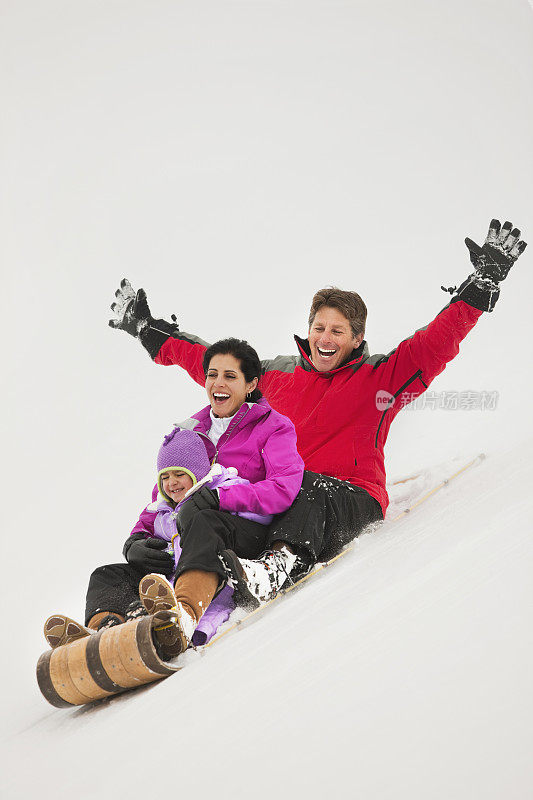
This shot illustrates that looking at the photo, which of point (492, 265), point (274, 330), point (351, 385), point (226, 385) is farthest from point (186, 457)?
point (274, 330)

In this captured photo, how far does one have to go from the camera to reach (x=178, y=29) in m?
6.09

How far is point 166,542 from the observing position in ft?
6.91

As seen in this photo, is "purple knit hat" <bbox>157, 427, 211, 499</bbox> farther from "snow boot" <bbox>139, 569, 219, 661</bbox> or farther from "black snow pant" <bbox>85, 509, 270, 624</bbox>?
"snow boot" <bbox>139, 569, 219, 661</bbox>

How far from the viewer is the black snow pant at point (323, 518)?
6.65 feet

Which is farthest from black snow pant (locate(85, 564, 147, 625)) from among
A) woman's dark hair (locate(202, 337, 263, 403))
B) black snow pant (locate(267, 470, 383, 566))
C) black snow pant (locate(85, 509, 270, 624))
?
woman's dark hair (locate(202, 337, 263, 403))

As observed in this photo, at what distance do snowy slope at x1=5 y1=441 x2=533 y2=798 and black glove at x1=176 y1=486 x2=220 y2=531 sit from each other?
29 cm

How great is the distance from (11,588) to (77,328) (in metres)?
2.09

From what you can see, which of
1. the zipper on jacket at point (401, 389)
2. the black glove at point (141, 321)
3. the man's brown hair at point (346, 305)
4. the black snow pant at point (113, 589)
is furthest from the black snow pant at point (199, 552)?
the black glove at point (141, 321)

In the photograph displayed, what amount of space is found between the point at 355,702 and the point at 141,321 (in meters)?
2.08

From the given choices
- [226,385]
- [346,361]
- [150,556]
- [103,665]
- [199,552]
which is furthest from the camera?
[346,361]

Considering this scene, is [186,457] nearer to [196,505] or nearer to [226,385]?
[196,505]

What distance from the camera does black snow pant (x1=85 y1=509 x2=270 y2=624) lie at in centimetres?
181

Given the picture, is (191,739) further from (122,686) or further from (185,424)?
(185,424)

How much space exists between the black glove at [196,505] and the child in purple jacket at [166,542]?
0.02 meters
